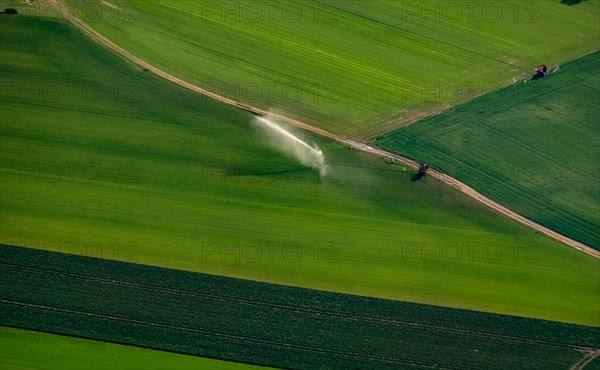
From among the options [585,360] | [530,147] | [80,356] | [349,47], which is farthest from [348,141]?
[80,356]

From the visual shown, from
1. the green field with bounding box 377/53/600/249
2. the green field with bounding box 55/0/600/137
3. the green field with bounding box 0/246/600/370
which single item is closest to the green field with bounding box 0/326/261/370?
the green field with bounding box 0/246/600/370

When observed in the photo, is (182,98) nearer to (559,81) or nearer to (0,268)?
(0,268)

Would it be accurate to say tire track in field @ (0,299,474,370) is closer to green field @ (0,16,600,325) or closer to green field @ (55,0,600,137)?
green field @ (0,16,600,325)

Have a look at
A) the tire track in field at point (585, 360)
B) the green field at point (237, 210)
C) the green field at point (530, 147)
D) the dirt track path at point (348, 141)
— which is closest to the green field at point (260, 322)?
the tire track in field at point (585, 360)

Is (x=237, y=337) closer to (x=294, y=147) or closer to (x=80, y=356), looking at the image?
(x=80, y=356)

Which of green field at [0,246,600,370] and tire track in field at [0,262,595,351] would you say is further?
tire track in field at [0,262,595,351]

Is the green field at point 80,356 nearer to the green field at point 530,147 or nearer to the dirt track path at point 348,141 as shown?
the dirt track path at point 348,141

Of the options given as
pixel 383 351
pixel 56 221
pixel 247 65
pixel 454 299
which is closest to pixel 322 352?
pixel 383 351
